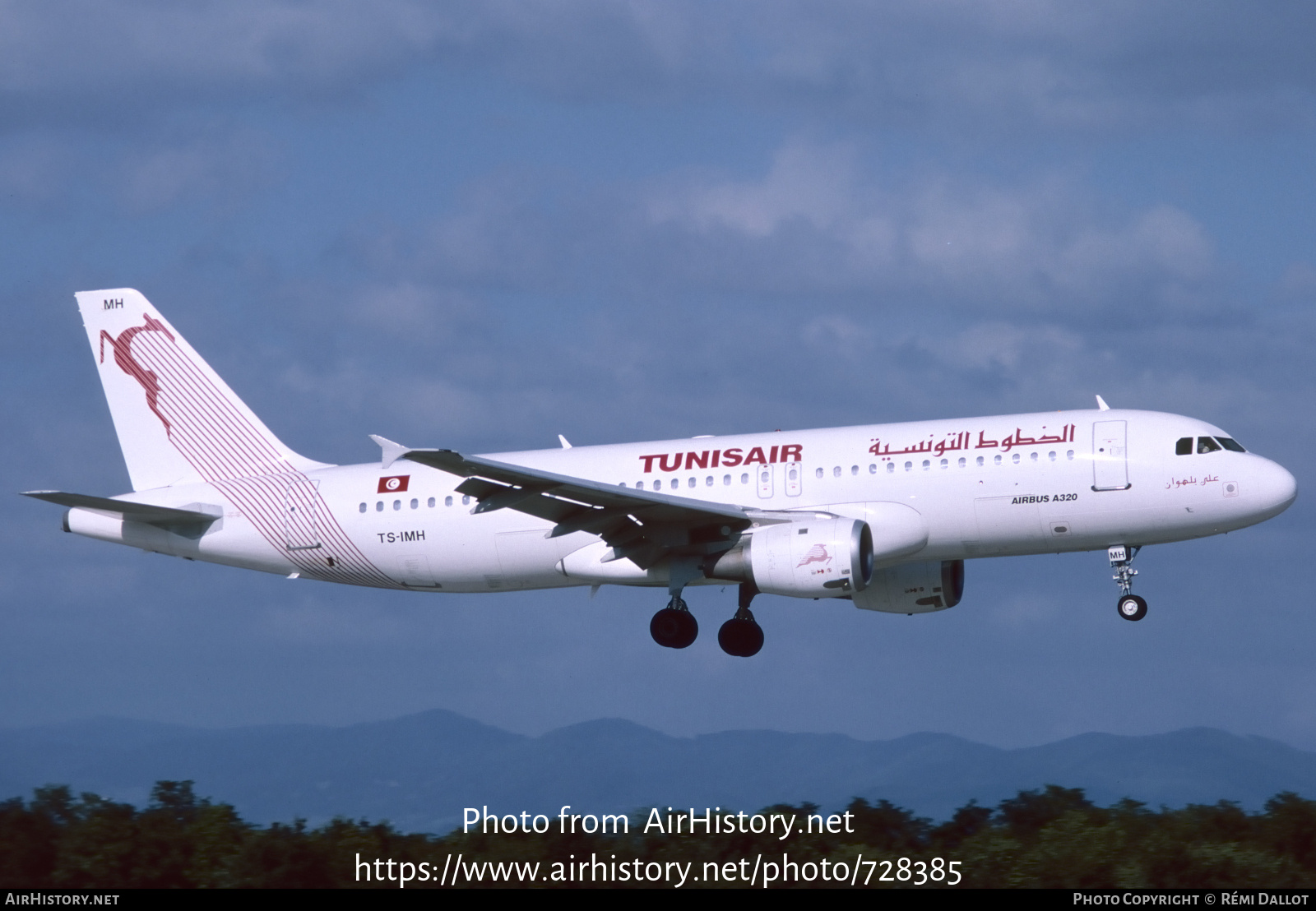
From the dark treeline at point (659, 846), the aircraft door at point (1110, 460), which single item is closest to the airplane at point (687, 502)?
the aircraft door at point (1110, 460)

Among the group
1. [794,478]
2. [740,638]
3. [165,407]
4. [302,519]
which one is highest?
[165,407]

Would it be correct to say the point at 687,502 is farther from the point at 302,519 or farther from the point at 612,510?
the point at 302,519

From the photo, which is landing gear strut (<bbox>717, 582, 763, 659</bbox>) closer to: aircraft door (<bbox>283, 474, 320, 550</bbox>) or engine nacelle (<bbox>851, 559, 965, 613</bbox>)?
engine nacelle (<bbox>851, 559, 965, 613</bbox>)

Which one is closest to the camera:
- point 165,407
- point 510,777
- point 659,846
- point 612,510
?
point 659,846

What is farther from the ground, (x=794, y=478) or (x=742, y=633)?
(x=794, y=478)

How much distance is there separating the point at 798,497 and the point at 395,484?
10.1 m

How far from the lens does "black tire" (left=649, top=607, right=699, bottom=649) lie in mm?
40188

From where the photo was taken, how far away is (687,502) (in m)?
36.8


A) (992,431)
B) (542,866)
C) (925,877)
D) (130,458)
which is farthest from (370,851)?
(130,458)

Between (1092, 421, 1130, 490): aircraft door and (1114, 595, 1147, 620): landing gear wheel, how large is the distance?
3060 millimetres

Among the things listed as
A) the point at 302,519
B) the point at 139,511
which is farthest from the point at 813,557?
the point at 139,511

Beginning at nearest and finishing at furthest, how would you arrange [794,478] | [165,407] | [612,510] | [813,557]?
[813,557]
[612,510]
[794,478]
[165,407]

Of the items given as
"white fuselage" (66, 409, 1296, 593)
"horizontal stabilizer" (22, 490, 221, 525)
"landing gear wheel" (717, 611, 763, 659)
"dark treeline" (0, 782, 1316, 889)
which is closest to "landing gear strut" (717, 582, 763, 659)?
"landing gear wheel" (717, 611, 763, 659)

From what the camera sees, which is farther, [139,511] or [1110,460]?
[139,511]
